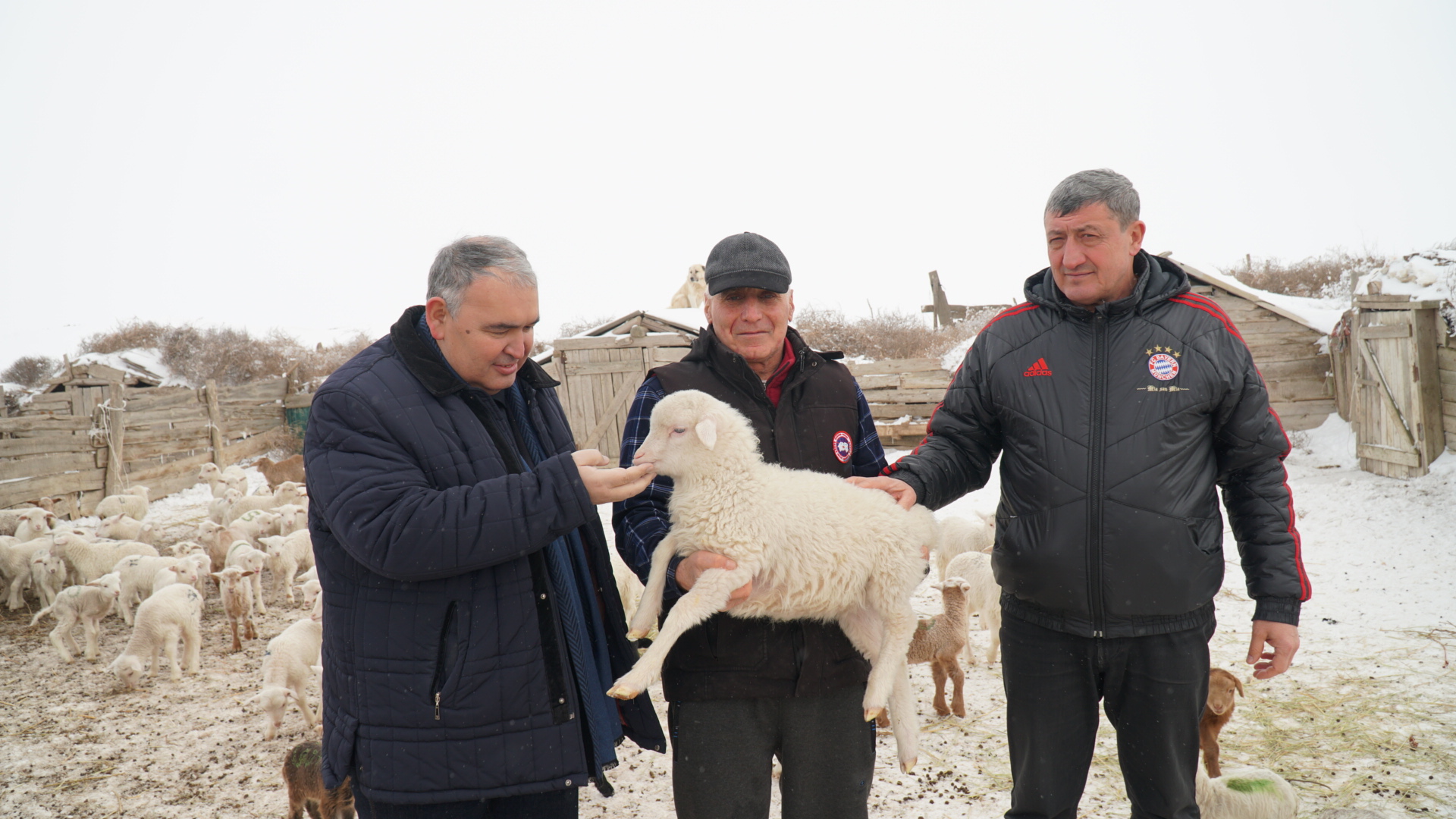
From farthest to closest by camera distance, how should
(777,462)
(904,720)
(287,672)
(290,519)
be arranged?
(290,519) < (287,672) < (777,462) < (904,720)

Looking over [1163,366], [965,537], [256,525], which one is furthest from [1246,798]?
[256,525]

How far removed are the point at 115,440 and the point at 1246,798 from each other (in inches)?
697

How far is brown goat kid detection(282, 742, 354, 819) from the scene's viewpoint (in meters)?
4.07

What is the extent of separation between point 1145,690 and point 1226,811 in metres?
1.66

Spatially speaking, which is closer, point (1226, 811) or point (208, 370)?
point (1226, 811)

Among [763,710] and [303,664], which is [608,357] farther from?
[763,710]

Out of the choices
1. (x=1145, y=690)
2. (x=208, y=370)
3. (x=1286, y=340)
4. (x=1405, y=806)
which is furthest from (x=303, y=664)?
(x=208, y=370)

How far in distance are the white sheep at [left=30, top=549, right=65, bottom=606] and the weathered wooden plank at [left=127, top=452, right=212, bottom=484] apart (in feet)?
20.7

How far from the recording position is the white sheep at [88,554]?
8852 millimetres

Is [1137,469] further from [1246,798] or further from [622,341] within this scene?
[622,341]

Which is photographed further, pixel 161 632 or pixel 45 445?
pixel 45 445

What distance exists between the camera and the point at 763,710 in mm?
2742

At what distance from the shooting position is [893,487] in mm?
2861

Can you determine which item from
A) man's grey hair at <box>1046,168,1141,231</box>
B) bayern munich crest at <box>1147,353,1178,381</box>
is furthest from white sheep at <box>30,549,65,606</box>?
bayern munich crest at <box>1147,353,1178,381</box>
